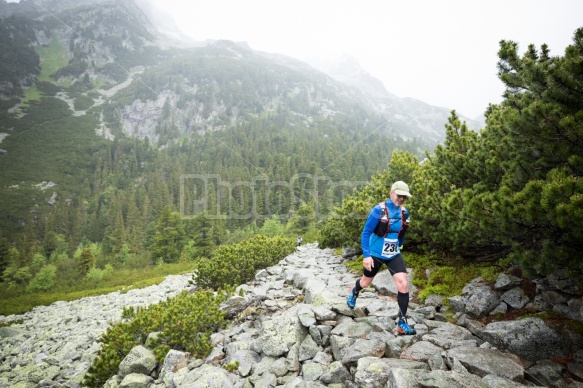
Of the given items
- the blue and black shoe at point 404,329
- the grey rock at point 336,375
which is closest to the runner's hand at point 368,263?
the blue and black shoe at point 404,329

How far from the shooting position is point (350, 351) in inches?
186

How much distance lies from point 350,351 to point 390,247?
1923mm

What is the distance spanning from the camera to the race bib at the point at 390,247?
514 cm

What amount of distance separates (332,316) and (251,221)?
188 feet

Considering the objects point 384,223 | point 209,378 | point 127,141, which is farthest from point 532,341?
point 127,141

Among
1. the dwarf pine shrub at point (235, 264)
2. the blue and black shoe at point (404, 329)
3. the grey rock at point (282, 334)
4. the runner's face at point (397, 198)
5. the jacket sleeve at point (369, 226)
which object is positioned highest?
the runner's face at point (397, 198)

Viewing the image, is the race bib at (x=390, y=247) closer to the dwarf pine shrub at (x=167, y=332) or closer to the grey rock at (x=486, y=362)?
the grey rock at (x=486, y=362)

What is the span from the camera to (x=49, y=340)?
48.0 feet

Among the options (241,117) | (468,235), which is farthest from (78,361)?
(241,117)

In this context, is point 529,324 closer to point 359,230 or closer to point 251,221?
point 359,230

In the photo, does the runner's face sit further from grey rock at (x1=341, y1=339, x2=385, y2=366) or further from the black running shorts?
grey rock at (x1=341, y1=339, x2=385, y2=366)

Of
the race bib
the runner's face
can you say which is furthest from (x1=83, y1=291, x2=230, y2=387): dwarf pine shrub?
the runner's face

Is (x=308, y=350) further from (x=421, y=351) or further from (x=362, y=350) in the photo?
(x=421, y=351)

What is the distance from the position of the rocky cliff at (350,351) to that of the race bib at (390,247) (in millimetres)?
1464
